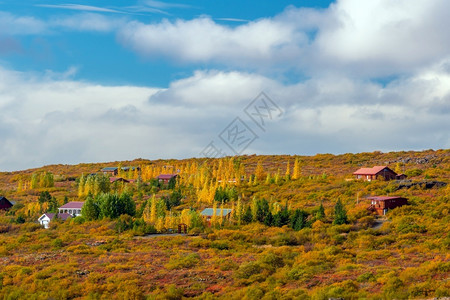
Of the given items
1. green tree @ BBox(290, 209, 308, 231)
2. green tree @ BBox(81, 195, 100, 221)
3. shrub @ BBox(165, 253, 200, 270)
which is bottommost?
shrub @ BBox(165, 253, 200, 270)

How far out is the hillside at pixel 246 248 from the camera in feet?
105

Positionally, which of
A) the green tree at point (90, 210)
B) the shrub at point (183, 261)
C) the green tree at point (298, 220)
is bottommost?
the shrub at point (183, 261)

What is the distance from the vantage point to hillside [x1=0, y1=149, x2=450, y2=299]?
32.0m

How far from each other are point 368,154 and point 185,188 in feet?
214

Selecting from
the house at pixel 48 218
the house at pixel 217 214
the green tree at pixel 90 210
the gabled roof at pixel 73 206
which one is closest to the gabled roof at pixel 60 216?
the house at pixel 48 218

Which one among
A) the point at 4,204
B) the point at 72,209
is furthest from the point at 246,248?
the point at 4,204

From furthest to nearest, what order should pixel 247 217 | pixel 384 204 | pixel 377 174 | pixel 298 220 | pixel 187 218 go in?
pixel 377 174 < pixel 384 204 < pixel 247 217 < pixel 187 218 < pixel 298 220

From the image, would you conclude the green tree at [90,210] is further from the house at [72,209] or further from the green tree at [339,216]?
the green tree at [339,216]

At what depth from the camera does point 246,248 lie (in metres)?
45.7

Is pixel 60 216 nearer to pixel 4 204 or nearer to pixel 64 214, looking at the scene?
pixel 64 214

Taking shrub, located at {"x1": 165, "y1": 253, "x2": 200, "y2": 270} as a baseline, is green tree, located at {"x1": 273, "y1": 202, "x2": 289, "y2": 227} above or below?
above

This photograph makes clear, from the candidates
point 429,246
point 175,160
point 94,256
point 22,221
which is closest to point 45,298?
point 94,256

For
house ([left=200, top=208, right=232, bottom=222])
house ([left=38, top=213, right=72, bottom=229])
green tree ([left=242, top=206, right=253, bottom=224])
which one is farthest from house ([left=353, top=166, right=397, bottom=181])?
house ([left=38, top=213, right=72, bottom=229])

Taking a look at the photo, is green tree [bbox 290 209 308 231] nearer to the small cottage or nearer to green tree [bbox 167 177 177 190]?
the small cottage
